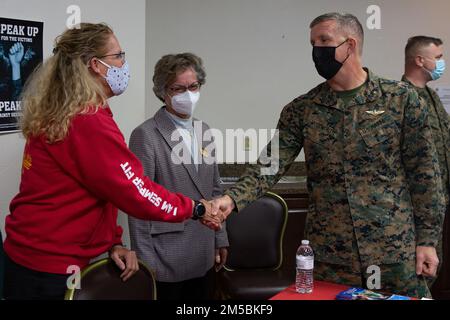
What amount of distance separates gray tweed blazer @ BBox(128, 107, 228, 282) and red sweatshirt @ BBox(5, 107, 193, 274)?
49cm

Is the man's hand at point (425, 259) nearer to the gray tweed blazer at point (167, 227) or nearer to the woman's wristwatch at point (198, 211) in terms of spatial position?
the woman's wristwatch at point (198, 211)

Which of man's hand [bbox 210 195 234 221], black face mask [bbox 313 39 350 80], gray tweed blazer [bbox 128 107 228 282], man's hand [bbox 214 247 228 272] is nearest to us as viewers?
black face mask [bbox 313 39 350 80]

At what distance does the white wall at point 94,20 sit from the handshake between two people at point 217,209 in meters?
0.70

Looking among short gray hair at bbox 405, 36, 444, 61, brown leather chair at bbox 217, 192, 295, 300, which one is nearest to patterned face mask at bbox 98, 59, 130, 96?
brown leather chair at bbox 217, 192, 295, 300

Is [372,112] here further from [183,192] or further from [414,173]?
[183,192]

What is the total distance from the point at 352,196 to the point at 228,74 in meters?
1.87

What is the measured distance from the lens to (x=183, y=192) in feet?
7.61

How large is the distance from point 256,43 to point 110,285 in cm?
231

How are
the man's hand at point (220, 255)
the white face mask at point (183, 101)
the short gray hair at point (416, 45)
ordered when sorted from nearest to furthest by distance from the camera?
the white face mask at point (183, 101), the man's hand at point (220, 255), the short gray hair at point (416, 45)

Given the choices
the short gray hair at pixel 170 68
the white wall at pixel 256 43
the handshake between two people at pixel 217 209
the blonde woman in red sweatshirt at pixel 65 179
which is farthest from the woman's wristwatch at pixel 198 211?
the white wall at pixel 256 43

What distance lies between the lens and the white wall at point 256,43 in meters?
3.46

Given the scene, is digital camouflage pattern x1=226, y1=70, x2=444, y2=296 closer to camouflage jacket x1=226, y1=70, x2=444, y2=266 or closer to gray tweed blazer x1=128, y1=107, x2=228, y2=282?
camouflage jacket x1=226, y1=70, x2=444, y2=266

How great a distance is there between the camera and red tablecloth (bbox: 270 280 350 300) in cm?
176

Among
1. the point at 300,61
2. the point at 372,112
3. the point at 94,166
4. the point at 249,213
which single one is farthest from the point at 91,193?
the point at 300,61
